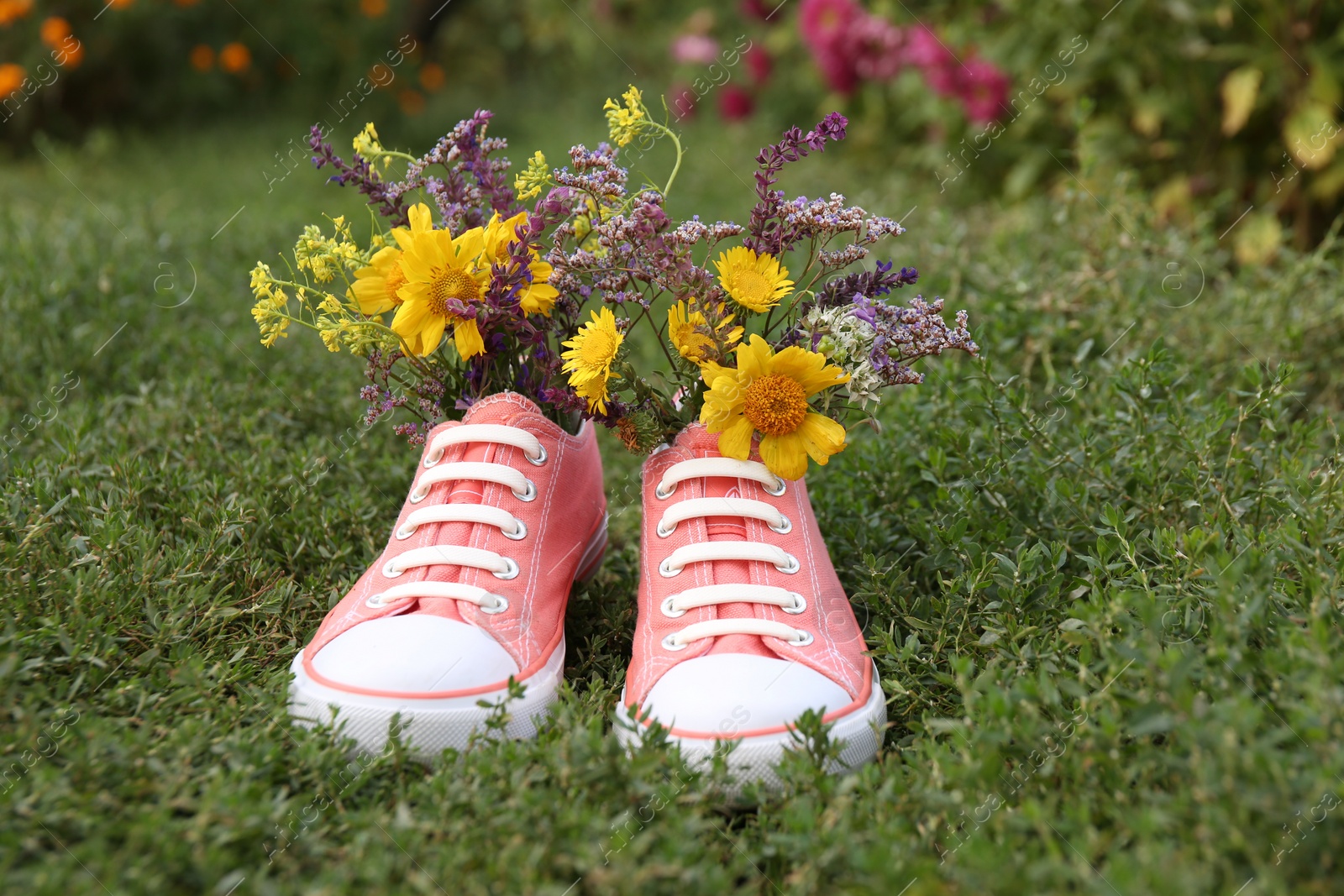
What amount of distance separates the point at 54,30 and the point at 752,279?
4493mm

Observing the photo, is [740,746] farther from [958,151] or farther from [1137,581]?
[958,151]

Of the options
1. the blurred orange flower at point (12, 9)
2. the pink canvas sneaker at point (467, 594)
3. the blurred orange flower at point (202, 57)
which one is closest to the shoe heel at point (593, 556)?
the pink canvas sneaker at point (467, 594)

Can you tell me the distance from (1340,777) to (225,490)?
1.70 m

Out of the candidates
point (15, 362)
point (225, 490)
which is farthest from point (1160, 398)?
point (15, 362)

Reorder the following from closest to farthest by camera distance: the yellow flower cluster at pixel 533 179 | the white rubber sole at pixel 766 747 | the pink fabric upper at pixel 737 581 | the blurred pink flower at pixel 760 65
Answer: the white rubber sole at pixel 766 747 < the pink fabric upper at pixel 737 581 < the yellow flower cluster at pixel 533 179 < the blurred pink flower at pixel 760 65

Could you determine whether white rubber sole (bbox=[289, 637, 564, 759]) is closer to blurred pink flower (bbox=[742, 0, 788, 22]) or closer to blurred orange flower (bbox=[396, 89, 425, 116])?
blurred pink flower (bbox=[742, 0, 788, 22])

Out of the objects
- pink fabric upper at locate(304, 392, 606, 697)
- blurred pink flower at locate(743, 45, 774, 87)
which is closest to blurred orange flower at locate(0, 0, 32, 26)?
blurred pink flower at locate(743, 45, 774, 87)

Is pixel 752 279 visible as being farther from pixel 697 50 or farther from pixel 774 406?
pixel 697 50

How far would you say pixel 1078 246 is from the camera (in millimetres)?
2830

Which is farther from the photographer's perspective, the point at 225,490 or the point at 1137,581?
the point at 225,490

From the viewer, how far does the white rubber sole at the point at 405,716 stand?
118 cm

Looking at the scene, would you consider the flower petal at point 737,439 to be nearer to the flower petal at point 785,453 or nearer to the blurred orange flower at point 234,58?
the flower petal at point 785,453

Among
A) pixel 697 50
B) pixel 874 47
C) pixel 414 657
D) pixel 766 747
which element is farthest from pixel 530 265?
pixel 697 50

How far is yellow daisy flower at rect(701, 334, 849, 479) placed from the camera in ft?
4.27
